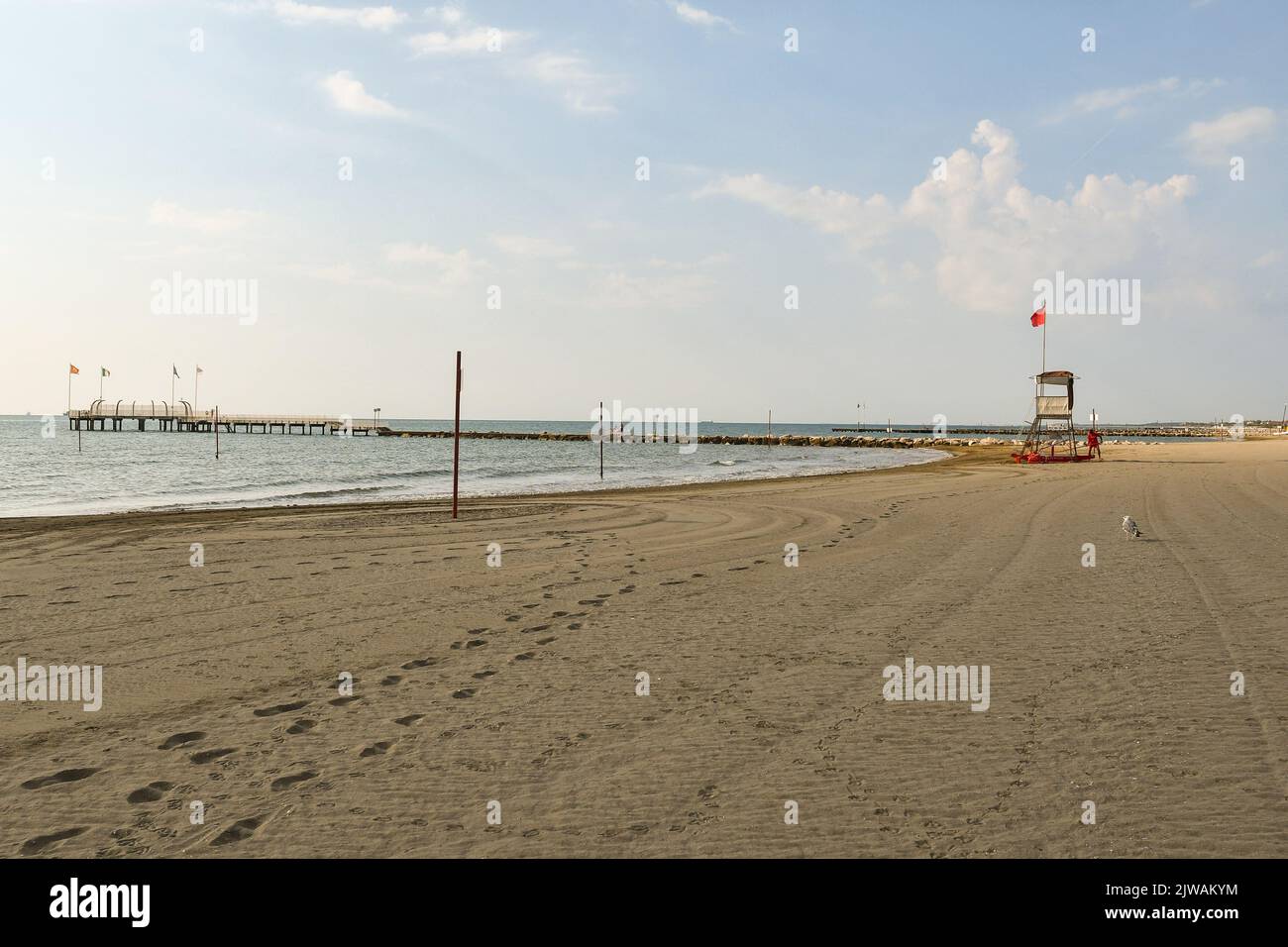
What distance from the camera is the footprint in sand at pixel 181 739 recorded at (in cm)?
468

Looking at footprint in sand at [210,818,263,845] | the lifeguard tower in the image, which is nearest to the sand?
footprint in sand at [210,818,263,845]

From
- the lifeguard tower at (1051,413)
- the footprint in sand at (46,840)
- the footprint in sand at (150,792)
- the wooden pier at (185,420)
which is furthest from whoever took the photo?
the wooden pier at (185,420)

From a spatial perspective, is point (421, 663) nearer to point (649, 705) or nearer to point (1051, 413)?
point (649, 705)

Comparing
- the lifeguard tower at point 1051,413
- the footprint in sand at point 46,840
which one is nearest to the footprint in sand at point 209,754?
the footprint in sand at point 46,840

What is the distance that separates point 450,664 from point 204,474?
38.1 m

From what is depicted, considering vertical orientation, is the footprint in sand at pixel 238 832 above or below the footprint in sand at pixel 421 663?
below

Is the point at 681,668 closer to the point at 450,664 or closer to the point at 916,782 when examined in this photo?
the point at 450,664

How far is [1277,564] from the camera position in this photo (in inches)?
402

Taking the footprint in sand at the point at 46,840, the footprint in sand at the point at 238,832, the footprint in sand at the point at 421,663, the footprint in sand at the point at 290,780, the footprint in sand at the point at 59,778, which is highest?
the footprint in sand at the point at 290,780

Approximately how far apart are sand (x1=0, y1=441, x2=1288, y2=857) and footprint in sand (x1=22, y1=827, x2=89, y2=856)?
2 centimetres

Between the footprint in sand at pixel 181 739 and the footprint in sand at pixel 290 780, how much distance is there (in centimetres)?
99

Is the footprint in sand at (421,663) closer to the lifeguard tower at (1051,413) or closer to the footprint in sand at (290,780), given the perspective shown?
the footprint in sand at (290,780)

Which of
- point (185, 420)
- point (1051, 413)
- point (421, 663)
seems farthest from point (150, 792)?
point (185, 420)
